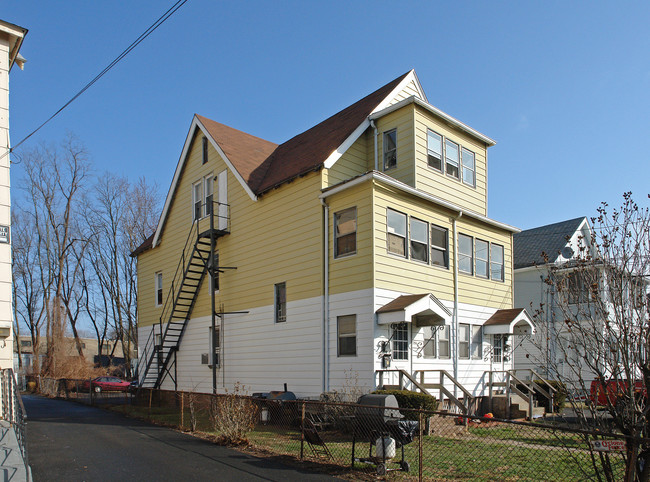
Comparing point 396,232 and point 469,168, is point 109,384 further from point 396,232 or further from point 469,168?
point 469,168

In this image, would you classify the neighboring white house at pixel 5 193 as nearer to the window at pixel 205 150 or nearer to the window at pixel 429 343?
the window at pixel 205 150

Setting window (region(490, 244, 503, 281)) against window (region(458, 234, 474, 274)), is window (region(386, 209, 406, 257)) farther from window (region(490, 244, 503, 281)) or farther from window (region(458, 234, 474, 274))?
window (region(490, 244, 503, 281))

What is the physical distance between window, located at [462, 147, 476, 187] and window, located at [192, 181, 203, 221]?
10168 mm

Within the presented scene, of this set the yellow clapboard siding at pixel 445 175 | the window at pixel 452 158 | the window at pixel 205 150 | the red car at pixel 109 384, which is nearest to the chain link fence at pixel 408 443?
the yellow clapboard siding at pixel 445 175

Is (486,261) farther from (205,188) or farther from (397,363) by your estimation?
(205,188)

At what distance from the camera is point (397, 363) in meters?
15.0

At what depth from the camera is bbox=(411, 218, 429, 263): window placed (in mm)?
16391

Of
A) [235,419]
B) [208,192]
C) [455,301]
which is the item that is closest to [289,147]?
[208,192]

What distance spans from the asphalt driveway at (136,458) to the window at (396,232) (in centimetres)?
719

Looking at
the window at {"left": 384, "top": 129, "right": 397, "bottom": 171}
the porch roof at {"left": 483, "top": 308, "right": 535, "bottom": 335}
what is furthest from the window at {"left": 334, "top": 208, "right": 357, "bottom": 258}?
the porch roof at {"left": 483, "top": 308, "right": 535, "bottom": 335}

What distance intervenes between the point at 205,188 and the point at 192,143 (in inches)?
95.3

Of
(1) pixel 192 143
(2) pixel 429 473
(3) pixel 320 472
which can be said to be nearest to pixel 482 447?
(2) pixel 429 473

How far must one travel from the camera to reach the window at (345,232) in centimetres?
1555

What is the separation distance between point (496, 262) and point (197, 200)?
38.8ft
